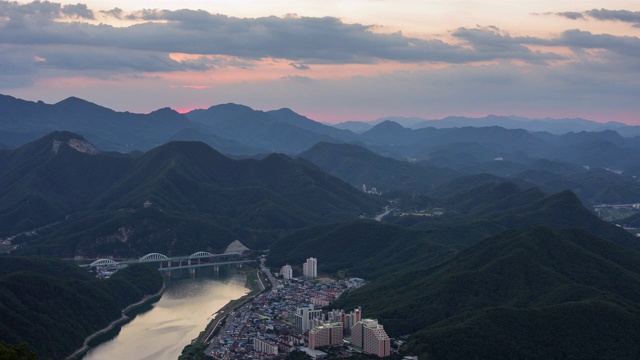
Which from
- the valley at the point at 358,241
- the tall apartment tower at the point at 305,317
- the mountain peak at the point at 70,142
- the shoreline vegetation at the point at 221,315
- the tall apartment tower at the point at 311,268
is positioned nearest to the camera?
the valley at the point at 358,241

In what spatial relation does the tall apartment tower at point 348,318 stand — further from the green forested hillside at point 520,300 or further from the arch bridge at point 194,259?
the arch bridge at point 194,259

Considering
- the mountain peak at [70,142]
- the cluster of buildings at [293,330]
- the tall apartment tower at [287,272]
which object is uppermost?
the mountain peak at [70,142]

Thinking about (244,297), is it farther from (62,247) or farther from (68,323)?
(62,247)

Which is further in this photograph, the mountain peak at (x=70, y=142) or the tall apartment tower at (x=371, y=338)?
the mountain peak at (x=70, y=142)

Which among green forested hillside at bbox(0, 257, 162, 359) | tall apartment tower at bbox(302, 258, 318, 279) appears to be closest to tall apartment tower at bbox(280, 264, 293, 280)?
tall apartment tower at bbox(302, 258, 318, 279)

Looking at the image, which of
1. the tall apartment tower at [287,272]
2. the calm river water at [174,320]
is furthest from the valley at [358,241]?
the tall apartment tower at [287,272]

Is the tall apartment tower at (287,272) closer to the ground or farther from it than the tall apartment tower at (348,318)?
closer to the ground
